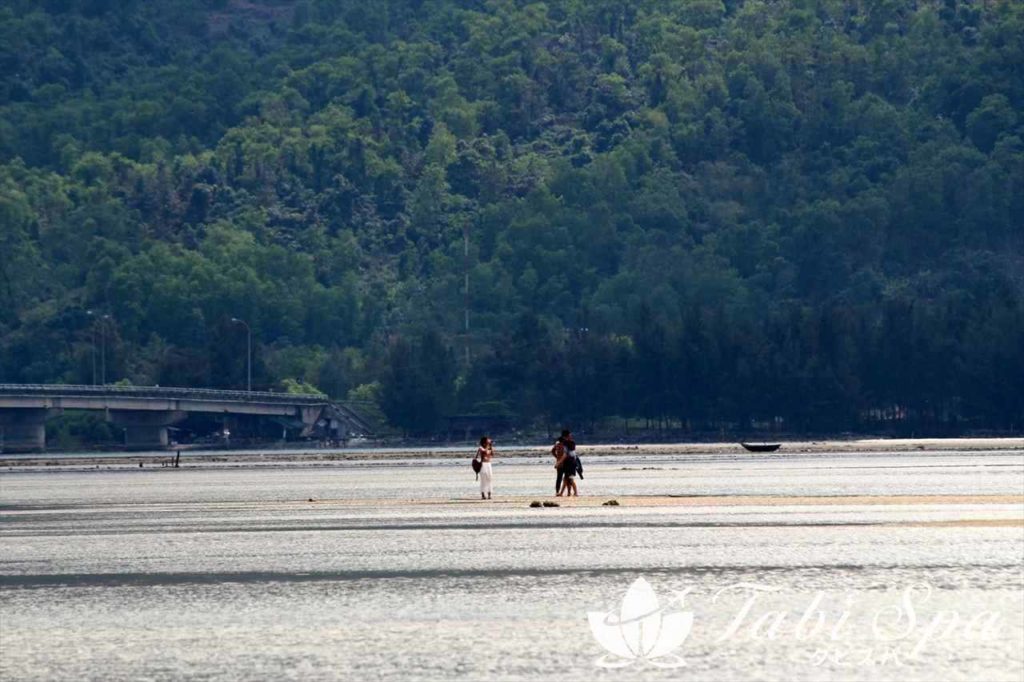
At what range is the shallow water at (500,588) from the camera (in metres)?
63.2

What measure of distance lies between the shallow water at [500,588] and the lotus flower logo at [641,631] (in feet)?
1.22

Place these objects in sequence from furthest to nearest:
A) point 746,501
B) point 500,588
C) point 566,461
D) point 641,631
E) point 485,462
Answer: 1. point 746,501
2. point 566,461
3. point 485,462
4. point 500,588
5. point 641,631

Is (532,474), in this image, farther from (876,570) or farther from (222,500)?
(876,570)

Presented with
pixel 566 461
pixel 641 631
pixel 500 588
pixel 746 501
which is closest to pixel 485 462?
pixel 566 461

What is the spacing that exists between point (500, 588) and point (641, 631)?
10222mm

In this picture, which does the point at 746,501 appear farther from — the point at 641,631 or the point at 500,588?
the point at 641,631

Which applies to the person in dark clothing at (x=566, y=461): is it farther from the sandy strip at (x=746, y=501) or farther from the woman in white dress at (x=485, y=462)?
the woman in white dress at (x=485, y=462)

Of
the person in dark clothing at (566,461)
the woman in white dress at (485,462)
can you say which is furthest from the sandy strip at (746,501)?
the woman in white dress at (485,462)

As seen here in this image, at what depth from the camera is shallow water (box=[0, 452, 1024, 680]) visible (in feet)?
207

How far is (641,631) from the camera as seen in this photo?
2736 inches

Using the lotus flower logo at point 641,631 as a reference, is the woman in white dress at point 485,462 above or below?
above

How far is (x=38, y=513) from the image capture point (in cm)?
13125

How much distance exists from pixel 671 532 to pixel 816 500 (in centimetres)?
2222

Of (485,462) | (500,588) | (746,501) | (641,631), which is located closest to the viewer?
(641,631)
